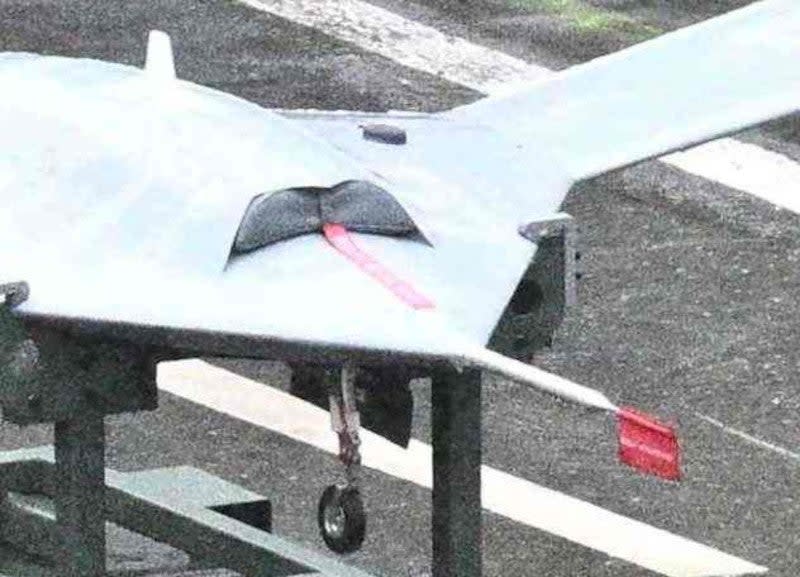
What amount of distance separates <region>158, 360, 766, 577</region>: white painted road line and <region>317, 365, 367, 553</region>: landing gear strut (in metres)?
1.91

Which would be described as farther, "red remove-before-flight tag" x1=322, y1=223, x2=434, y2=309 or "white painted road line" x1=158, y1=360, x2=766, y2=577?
"white painted road line" x1=158, y1=360, x2=766, y2=577

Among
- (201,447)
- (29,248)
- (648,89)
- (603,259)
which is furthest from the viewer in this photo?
(603,259)

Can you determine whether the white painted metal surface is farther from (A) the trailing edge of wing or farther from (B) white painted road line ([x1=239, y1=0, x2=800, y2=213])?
(B) white painted road line ([x1=239, y1=0, x2=800, y2=213])

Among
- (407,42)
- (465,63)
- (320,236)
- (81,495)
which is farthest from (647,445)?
(407,42)

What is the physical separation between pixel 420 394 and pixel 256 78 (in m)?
3.30

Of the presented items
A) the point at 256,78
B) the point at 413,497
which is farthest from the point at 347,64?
the point at 413,497

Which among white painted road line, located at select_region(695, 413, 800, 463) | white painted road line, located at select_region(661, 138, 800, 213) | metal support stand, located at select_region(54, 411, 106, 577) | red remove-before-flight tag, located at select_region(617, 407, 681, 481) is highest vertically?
red remove-before-flight tag, located at select_region(617, 407, 681, 481)

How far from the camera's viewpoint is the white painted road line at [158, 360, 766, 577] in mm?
7633

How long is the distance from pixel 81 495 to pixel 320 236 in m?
0.85

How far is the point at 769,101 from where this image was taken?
6.08 meters

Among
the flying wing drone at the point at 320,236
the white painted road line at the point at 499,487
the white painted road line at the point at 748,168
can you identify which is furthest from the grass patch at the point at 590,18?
the flying wing drone at the point at 320,236

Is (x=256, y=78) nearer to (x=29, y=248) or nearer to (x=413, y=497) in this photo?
(x=413, y=497)

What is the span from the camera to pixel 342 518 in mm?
5656

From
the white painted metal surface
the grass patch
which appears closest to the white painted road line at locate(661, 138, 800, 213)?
the grass patch
